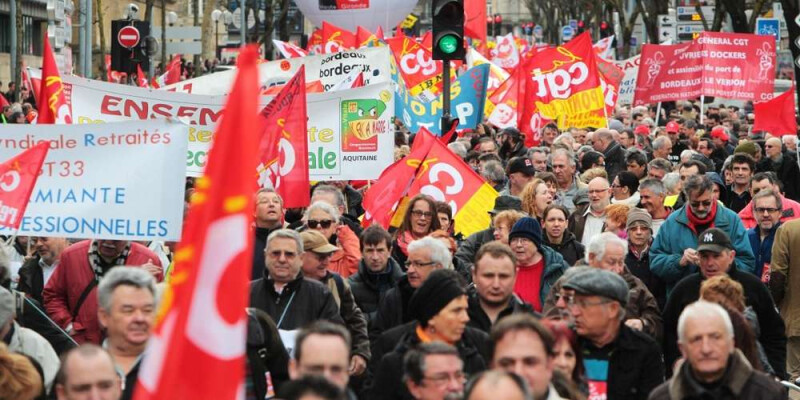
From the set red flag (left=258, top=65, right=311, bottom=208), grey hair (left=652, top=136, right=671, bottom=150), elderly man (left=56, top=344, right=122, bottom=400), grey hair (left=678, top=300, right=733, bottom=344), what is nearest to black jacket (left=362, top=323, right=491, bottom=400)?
grey hair (left=678, top=300, right=733, bottom=344)

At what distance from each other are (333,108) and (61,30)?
1334 centimetres

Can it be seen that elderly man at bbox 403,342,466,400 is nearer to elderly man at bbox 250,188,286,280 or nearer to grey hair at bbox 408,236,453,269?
grey hair at bbox 408,236,453,269

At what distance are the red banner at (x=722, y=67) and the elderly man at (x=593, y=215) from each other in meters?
9.64

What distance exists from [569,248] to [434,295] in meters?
3.83

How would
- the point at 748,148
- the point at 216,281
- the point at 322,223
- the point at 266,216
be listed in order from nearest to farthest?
the point at 216,281, the point at 266,216, the point at 322,223, the point at 748,148

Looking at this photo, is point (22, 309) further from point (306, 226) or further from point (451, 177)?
point (451, 177)

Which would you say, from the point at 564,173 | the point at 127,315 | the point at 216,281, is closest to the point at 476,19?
the point at 564,173

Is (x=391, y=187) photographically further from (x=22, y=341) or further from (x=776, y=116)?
(x=776, y=116)

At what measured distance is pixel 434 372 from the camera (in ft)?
19.2

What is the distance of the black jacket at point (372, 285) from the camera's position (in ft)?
30.4

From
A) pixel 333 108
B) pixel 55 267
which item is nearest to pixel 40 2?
pixel 333 108

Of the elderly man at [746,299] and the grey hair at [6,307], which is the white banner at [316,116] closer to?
the elderly man at [746,299]

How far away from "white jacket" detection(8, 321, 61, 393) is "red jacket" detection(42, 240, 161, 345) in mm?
1580

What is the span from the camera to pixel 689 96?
22516 mm
